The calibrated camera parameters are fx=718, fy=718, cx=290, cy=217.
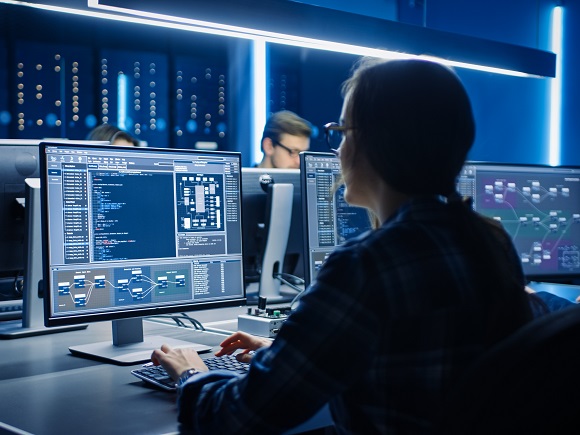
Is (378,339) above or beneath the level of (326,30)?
beneath

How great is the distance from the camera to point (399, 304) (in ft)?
3.03

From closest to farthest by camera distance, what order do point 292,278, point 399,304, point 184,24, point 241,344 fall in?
1. point 399,304
2. point 241,344
3. point 184,24
4. point 292,278

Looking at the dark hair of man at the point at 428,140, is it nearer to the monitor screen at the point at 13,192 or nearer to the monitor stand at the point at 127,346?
the monitor stand at the point at 127,346

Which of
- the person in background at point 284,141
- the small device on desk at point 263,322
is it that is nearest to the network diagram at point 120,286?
the small device on desk at point 263,322

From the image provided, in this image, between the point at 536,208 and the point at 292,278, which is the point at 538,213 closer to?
the point at 536,208

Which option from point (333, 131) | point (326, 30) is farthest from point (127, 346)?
point (326, 30)

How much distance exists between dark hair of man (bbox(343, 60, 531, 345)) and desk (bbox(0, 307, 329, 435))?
47cm

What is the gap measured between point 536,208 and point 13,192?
1723mm

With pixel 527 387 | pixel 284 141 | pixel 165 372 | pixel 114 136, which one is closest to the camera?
pixel 527 387

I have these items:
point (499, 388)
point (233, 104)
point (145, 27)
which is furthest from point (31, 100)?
point (499, 388)

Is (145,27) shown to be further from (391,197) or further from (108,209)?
(391,197)

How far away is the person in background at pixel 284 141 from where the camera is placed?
12.7ft

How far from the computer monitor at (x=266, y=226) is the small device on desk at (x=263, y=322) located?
50 centimetres

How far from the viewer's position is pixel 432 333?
939 millimetres
